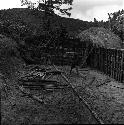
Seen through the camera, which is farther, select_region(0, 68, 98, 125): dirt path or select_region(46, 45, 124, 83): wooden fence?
select_region(46, 45, 124, 83): wooden fence

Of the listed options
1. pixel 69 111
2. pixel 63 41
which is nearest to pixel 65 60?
pixel 63 41

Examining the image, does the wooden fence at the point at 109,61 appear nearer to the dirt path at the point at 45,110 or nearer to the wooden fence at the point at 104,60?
the wooden fence at the point at 104,60

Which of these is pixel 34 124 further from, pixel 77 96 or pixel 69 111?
pixel 77 96

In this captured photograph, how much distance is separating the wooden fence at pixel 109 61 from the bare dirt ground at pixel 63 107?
7.13ft

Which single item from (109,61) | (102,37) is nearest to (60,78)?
(109,61)

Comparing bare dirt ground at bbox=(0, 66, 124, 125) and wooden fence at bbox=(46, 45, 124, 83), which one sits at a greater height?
wooden fence at bbox=(46, 45, 124, 83)

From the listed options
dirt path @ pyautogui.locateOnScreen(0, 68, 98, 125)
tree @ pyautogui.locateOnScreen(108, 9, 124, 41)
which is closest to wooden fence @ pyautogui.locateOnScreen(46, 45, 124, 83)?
dirt path @ pyautogui.locateOnScreen(0, 68, 98, 125)

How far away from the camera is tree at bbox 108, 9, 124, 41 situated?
3177cm

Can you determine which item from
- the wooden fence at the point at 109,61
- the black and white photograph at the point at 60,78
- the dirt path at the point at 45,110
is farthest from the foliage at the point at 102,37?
the dirt path at the point at 45,110

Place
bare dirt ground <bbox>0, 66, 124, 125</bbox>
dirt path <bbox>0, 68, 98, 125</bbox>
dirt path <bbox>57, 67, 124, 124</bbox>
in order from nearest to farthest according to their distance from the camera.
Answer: dirt path <bbox>0, 68, 98, 125</bbox> → bare dirt ground <bbox>0, 66, 124, 125</bbox> → dirt path <bbox>57, 67, 124, 124</bbox>

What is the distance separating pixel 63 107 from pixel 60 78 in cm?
626

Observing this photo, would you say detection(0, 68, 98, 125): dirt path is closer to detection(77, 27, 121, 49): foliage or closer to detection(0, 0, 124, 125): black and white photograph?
detection(0, 0, 124, 125): black and white photograph

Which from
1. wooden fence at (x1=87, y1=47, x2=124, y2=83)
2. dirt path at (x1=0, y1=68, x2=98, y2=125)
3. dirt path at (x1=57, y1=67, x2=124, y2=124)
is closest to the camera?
dirt path at (x1=0, y1=68, x2=98, y2=125)

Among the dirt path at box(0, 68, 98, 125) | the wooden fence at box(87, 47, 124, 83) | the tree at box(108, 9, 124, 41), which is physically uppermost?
the tree at box(108, 9, 124, 41)
